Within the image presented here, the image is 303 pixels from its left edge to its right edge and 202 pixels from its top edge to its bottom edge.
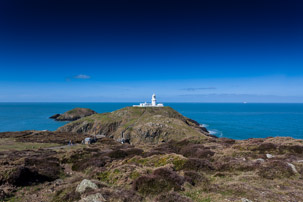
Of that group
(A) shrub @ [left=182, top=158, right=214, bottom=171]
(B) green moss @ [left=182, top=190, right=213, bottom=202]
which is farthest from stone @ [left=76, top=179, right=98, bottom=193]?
(A) shrub @ [left=182, top=158, right=214, bottom=171]

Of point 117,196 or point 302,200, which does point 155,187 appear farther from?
point 302,200

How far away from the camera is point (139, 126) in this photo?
6781 centimetres

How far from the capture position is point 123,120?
261ft

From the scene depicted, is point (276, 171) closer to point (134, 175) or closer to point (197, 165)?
point (197, 165)

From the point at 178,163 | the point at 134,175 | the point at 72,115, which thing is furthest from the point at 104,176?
the point at 72,115

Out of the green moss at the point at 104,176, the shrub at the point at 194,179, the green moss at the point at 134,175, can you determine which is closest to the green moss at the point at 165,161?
the shrub at the point at 194,179

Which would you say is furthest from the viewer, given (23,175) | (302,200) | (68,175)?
(68,175)

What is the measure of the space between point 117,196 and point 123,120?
71015 mm

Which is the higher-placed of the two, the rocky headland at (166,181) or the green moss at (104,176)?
the rocky headland at (166,181)

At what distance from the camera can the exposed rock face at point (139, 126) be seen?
205ft

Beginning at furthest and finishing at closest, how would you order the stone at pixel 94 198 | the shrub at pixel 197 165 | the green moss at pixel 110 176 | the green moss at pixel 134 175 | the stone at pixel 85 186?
the shrub at pixel 197 165 < the green moss at pixel 110 176 < the green moss at pixel 134 175 < the stone at pixel 85 186 < the stone at pixel 94 198

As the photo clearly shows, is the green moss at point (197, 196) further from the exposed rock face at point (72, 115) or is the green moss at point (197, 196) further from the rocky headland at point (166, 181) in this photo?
the exposed rock face at point (72, 115)

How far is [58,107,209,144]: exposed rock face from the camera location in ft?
205

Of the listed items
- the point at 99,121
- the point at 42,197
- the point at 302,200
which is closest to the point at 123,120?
the point at 99,121
